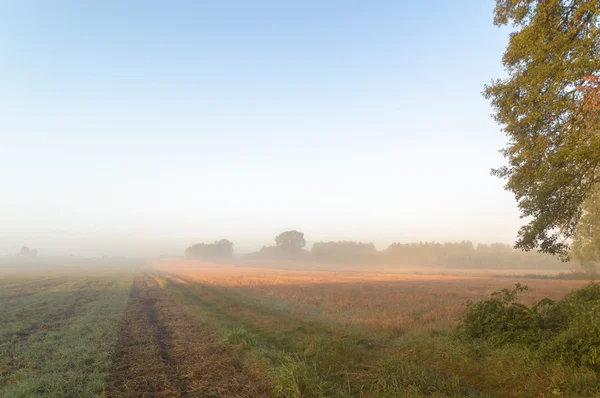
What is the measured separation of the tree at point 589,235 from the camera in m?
29.4

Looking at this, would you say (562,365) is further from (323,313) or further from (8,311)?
(8,311)

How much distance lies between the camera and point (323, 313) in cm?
1769

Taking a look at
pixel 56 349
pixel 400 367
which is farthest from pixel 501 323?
pixel 56 349

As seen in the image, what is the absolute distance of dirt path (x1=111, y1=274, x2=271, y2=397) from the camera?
22.5 feet

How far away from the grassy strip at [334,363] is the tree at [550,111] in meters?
6.71

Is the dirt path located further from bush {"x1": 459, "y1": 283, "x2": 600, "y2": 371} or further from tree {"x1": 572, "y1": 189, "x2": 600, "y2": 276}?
tree {"x1": 572, "y1": 189, "x2": 600, "y2": 276}

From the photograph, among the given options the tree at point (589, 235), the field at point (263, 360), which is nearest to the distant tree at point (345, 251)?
the tree at point (589, 235)

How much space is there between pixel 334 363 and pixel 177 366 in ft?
14.5

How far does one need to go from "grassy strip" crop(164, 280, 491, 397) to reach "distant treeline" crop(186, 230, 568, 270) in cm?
Answer: 7240

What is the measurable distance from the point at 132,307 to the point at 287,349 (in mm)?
14581

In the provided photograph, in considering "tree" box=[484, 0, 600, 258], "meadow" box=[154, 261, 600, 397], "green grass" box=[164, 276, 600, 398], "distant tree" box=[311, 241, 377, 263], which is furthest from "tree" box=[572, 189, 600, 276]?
"distant tree" box=[311, 241, 377, 263]

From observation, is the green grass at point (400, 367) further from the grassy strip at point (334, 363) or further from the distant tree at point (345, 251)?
the distant tree at point (345, 251)

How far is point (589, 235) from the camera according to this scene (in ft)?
117

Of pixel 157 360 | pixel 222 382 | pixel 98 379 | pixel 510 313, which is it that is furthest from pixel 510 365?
pixel 98 379
